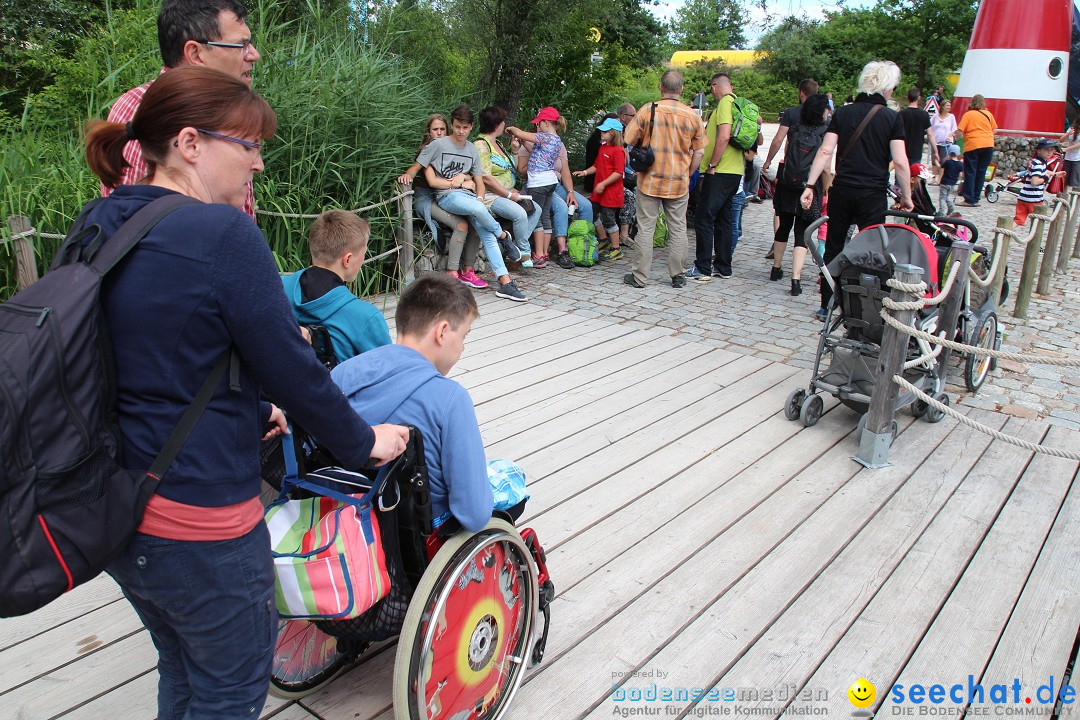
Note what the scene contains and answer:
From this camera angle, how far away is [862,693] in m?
2.46

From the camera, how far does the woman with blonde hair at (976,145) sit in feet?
44.7

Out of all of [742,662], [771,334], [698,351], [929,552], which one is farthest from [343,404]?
[771,334]

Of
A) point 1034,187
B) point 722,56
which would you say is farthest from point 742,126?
point 722,56

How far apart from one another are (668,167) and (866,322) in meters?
3.32

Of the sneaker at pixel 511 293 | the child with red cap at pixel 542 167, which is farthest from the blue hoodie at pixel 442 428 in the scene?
the child with red cap at pixel 542 167

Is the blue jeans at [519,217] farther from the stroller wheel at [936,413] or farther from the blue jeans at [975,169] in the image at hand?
the blue jeans at [975,169]

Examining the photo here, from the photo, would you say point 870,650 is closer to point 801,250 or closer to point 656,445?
point 656,445

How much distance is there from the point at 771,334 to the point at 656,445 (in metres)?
2.39

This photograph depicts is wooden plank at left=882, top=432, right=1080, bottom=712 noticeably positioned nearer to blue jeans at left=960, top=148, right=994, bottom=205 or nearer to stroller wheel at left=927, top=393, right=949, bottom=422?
stroller wheel at left=927, top=393, right=949, bottom=422

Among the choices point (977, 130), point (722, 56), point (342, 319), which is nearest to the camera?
point (342, 319)

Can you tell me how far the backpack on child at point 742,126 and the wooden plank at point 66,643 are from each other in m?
6.28

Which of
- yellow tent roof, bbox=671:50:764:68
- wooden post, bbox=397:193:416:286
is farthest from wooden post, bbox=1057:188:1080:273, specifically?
yellow tent roof, bbox=671:50:764:68

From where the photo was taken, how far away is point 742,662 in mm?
2578

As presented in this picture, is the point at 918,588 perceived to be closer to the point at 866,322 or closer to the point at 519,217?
the point at 866,322
